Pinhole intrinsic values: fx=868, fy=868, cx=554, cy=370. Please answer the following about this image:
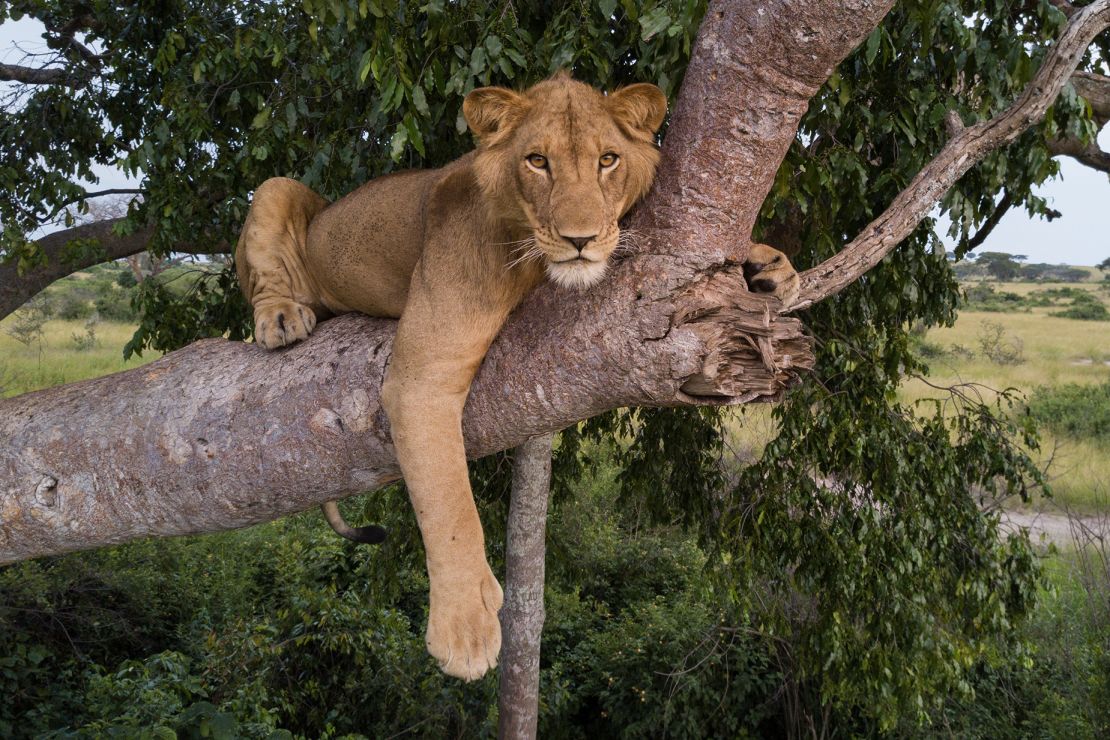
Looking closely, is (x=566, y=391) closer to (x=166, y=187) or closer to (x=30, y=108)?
(x=166, y=187)

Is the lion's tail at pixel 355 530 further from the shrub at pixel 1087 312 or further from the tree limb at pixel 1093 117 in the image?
the shrub at pixel 1087 312

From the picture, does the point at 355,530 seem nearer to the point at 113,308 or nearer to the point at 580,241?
the point at 580,241

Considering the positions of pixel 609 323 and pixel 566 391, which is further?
pixel 566 391

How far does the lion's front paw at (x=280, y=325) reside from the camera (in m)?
2.64

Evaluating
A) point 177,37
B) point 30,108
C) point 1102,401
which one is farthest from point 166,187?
point 1102,401

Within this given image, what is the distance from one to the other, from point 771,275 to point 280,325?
4.80 ft

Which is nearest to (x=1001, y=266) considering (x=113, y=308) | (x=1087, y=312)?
(x=1087, y=312)

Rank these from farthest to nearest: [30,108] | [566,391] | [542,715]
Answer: [542,715], [30,108], [566,391]

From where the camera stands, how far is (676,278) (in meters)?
1.92

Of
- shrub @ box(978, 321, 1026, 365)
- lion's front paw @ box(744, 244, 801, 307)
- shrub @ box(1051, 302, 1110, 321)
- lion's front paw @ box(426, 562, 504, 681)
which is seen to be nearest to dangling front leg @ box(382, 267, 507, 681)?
lion's front paw @ box(426, 562, 504, 681)

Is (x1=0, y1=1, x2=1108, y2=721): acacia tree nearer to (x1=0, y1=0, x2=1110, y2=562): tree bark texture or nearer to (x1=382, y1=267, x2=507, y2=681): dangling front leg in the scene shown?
(x1=0, y1=0, x2=1110, y2=562): tree bark texture

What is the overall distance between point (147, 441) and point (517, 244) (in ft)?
4.08

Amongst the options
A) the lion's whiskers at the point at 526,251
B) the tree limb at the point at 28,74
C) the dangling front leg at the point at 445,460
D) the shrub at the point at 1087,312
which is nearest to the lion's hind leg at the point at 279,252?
the dangling front leg at the point at 445,460

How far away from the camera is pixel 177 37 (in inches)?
170
